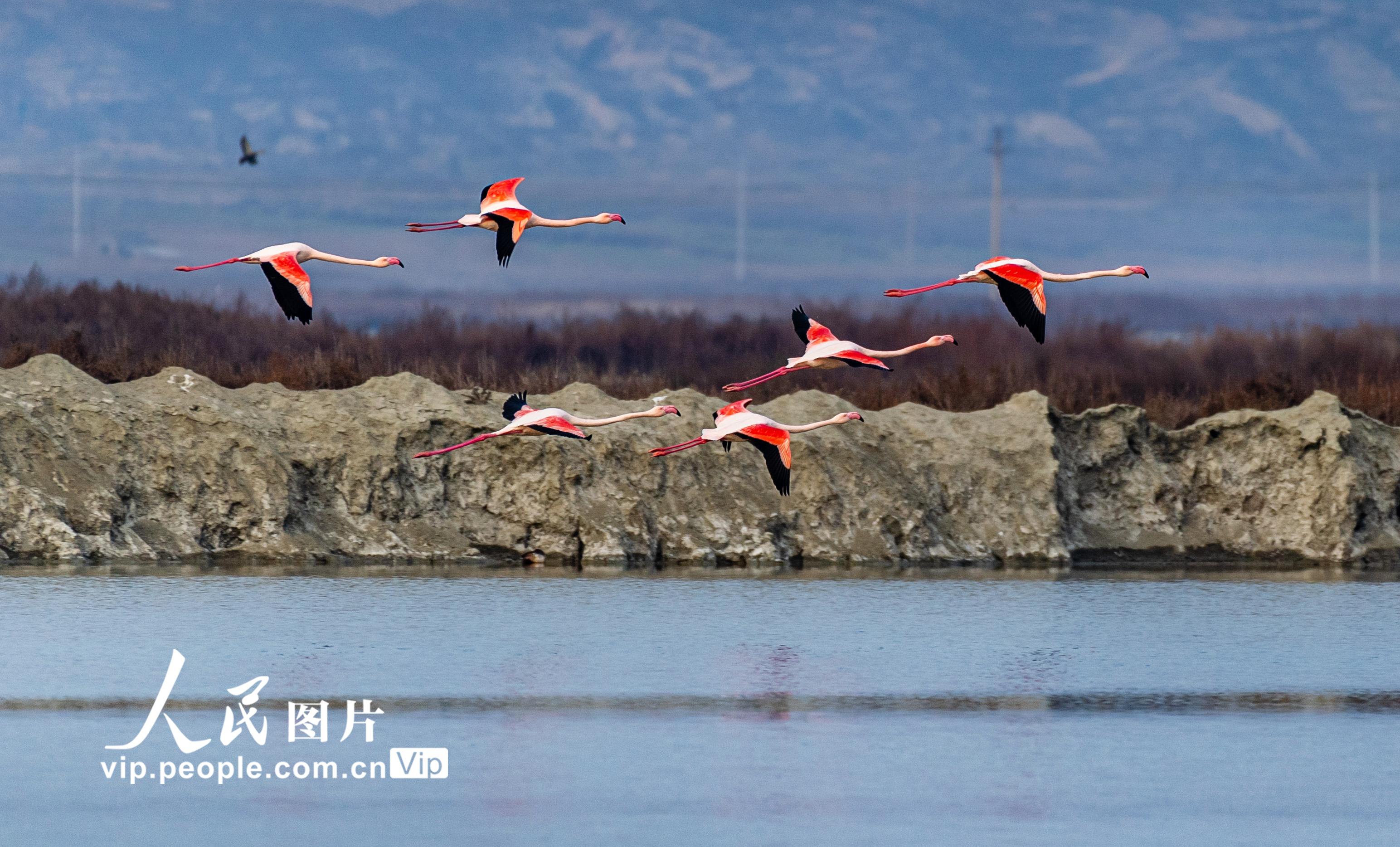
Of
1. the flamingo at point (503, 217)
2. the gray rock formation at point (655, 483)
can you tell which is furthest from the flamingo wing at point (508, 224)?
the gray rock formation at point (655, 483)

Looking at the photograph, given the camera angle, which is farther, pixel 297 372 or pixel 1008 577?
pixel 297 372

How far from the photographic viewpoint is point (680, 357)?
55.5 m

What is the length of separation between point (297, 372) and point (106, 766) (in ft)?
74.0

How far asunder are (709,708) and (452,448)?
8.60m

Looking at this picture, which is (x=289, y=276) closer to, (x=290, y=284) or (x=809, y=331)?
(x=290, y=284)

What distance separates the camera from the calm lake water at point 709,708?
1370cm

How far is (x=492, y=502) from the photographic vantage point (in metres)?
30.0

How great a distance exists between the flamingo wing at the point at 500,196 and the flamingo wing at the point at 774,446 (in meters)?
3.39

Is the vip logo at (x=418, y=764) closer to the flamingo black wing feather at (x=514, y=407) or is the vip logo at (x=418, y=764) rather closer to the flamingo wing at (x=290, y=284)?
the flamingo wing at (x=290, y=284)

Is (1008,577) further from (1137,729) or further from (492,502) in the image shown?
(1137,729)

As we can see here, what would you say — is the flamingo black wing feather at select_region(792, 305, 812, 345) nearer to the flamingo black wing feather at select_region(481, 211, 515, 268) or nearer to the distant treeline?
the flamingo black wing feather at select_region(481, 211, 515, 268)

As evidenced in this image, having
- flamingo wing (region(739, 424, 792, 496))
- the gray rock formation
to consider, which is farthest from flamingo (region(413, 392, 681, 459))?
the gray rock formation

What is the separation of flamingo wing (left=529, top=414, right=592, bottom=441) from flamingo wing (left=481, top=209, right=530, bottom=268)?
312 centimetres

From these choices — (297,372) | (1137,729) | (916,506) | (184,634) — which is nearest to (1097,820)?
(1137,729)
